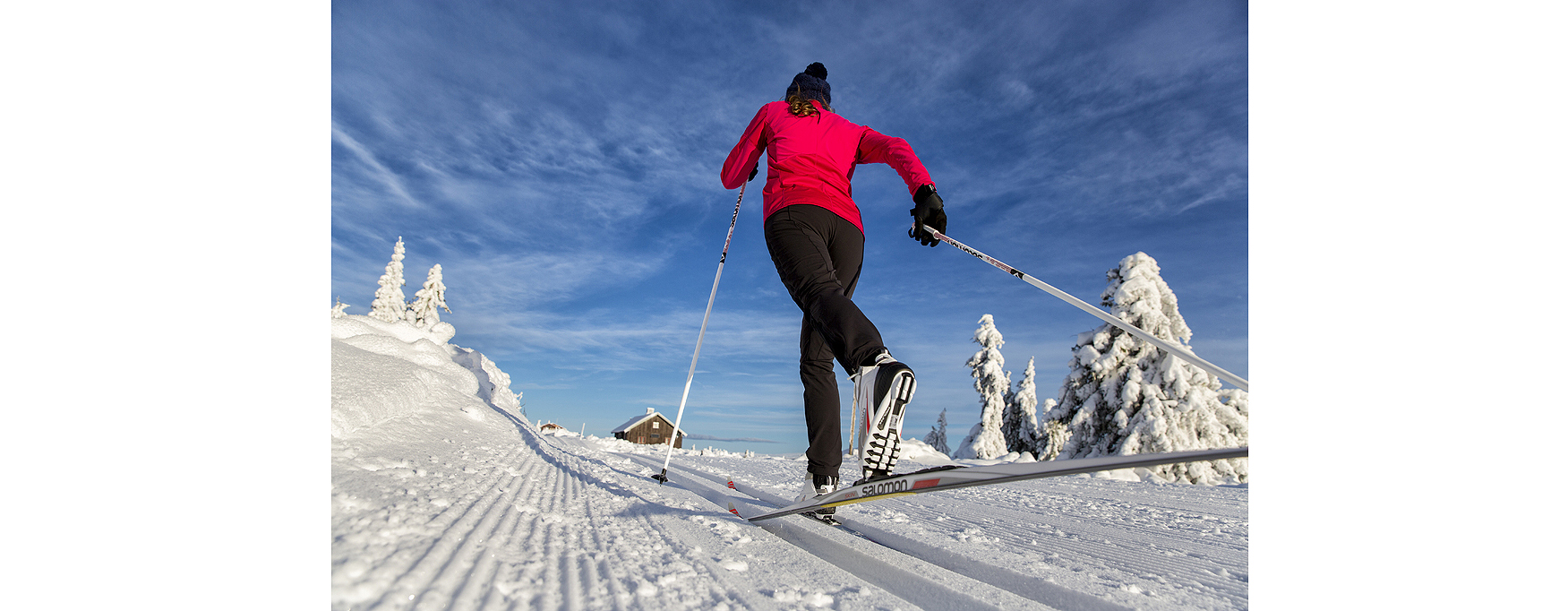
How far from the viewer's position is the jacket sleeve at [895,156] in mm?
2289

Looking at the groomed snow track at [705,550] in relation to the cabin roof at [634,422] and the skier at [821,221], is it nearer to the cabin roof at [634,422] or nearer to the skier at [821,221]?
the skier at [821,221]

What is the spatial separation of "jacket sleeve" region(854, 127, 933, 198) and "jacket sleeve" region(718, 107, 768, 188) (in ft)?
1.61

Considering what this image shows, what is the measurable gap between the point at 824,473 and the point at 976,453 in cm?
2148

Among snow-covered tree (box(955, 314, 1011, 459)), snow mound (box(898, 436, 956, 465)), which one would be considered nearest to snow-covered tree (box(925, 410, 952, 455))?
snow-covered tree (box(955, 314, 1011, 459))

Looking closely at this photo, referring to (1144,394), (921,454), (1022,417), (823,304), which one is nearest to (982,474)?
(823,304)

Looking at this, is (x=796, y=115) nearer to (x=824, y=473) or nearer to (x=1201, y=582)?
(x=824, y=473)

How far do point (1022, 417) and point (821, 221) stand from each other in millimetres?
A: 21763

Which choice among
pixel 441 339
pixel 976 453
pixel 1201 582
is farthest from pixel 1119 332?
pixel 441 339

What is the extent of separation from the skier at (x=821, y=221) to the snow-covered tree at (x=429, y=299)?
3148 cm

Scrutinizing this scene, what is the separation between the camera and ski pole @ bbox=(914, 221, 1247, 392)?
1.47 m

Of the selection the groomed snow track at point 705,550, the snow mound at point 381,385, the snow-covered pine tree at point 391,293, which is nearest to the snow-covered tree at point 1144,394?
the groomed snow track at point 705,550

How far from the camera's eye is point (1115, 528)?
2137 mm

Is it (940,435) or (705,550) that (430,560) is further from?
(940,435)

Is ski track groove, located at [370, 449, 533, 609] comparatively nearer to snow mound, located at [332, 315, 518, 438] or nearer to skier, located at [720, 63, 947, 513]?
skier, located at [720, 63, 947, 513]
